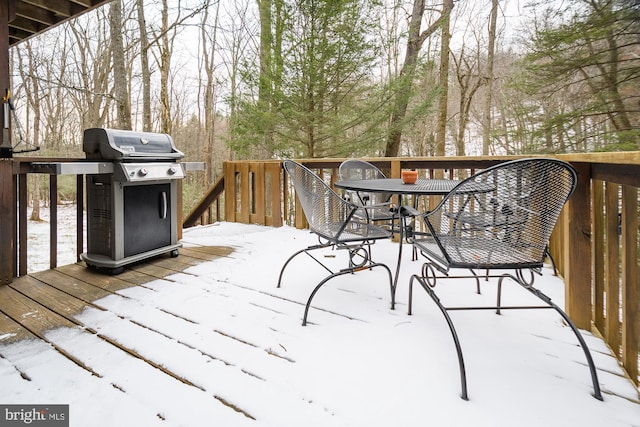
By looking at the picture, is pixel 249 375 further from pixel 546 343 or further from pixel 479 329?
pixel 546 343

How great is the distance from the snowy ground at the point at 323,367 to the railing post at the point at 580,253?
0.12m

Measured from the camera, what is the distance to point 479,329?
1917mm

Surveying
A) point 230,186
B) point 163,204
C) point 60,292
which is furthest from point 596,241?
point 230,186

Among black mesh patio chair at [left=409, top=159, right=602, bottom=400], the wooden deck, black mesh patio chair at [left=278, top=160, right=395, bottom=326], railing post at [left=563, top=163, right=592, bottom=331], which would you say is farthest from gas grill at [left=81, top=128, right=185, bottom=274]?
railing post at [left=563, top=163, right=592, bottom=331]

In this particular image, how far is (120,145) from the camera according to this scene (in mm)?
2789

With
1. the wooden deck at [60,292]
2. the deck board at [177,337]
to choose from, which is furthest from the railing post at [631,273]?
the wooden deck at [60,292]

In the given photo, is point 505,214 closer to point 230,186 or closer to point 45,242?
point 230,186

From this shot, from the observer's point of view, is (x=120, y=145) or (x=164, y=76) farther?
(x=164, y=76)

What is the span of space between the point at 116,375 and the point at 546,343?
2.02 metres

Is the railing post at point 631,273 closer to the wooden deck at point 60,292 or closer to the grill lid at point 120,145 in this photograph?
the wooden deck at point 60,292

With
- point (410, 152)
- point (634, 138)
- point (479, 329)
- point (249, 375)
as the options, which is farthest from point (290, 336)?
point (410, 152)

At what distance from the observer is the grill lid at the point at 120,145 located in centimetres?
273

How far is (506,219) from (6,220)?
3206mm

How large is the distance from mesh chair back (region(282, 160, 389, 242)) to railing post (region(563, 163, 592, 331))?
1002 mm
